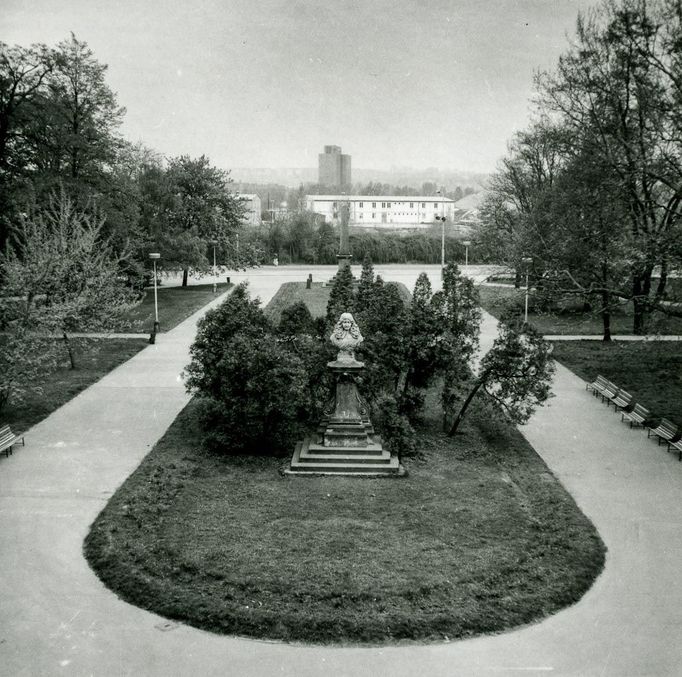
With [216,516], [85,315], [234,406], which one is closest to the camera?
[216,516]

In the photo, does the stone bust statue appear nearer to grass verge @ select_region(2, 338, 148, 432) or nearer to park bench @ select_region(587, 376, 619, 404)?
grass verge @ select_region(2, 338, 148, 432)

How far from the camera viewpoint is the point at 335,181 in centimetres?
12331

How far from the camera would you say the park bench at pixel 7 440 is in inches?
584

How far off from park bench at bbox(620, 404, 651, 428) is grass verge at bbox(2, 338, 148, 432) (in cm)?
1354

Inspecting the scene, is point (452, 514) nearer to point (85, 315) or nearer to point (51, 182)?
point (85, 315)

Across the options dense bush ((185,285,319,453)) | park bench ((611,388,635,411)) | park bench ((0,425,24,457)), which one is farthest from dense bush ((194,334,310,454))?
park bench ((611,388,635,411))

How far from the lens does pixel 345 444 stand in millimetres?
14719

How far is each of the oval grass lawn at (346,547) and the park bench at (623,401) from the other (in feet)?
13.5

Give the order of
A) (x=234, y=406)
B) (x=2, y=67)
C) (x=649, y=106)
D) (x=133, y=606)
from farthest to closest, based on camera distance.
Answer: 1. (x=2, y=67)
2. (x=649, y=106)
3. (x=234, y=406)
4. (x=133, y=606)

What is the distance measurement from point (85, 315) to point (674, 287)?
18.0 m

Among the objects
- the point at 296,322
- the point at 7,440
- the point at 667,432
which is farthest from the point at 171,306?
the point at 667,432

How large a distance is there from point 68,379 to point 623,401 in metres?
15.2

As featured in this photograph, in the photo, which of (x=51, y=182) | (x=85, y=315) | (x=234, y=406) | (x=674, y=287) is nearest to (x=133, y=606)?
(x=234, y=406)

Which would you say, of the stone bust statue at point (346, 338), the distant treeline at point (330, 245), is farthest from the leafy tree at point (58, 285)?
the distant treeline at point (330, 245)
